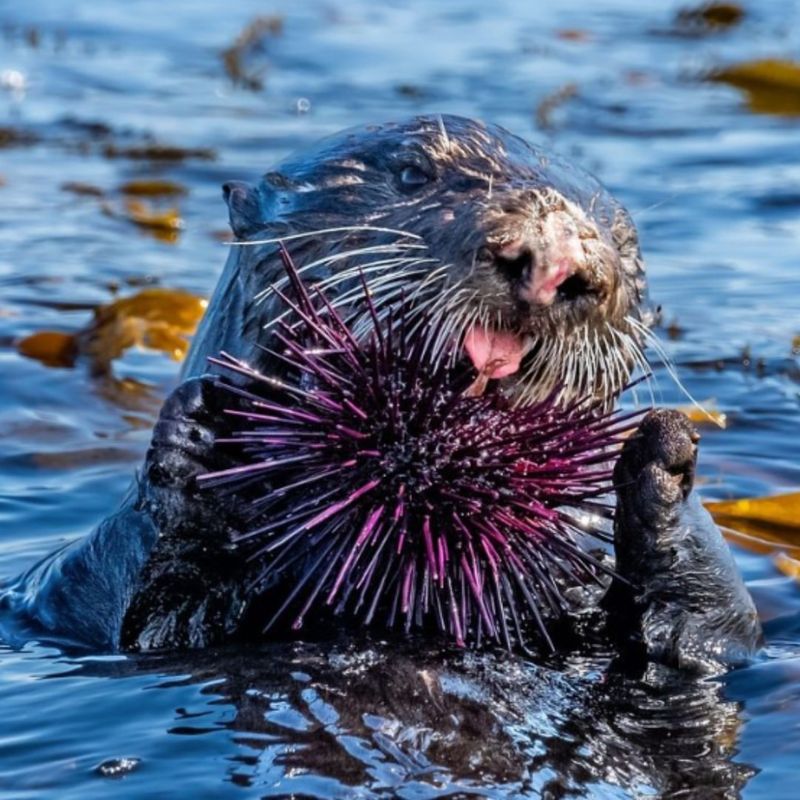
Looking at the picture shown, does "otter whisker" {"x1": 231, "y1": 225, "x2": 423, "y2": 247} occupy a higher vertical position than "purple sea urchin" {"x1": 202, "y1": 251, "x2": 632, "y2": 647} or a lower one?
higher

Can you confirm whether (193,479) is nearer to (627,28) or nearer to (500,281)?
(500,281)

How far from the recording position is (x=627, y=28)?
15.2 m

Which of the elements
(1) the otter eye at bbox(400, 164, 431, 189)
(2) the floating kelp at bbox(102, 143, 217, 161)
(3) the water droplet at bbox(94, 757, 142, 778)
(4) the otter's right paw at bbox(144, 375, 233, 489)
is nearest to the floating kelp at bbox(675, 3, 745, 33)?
(2) the floating kelp at bbox(102, 143, 217, 161)

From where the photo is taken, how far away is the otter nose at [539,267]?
3416 mm

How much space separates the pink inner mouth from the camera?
11.6 feet

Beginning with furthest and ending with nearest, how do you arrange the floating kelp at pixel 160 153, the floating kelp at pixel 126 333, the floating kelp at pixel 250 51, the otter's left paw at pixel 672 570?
the floating kelp at pixel 250 51, the floating kelp at pixel 160 153, the floating kelp at pixel 126 333, the otter's left paw at pixel 672 570

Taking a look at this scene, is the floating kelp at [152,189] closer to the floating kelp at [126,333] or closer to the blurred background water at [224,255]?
the blurred background water at [224,255]

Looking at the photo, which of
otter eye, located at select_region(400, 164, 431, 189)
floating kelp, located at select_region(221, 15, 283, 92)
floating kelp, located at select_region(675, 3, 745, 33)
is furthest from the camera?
floating kelp, located at select_region(675, 3, 745, 33)

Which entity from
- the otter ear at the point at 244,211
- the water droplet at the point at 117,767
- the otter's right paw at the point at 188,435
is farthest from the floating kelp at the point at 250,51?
the water droplet at the point at 117,767

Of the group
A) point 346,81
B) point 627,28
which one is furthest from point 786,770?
point 627,28

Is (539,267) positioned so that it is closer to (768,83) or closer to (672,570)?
(672,570)

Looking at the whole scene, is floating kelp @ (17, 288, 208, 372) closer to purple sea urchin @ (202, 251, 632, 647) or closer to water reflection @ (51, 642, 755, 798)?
water reflection @ (51, 642, 755, 798)

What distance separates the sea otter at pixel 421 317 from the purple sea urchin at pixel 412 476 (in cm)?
12

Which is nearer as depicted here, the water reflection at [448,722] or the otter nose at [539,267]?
the water reflection at [448,722]
